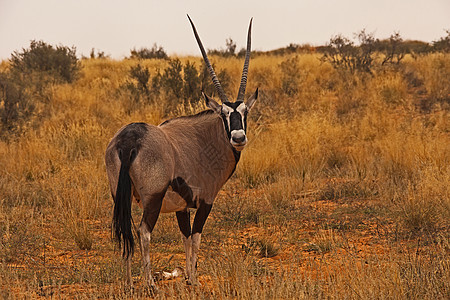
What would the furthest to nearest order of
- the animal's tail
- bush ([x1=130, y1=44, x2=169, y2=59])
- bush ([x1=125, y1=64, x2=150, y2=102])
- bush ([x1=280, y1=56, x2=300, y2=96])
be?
bush ([x1=130, y1=44, x2=169, y2=59])
bush ([x1=280, y1=56, x2=300, y2=96])
bush ([x1=125, y1=64, x2=150, y2=102])
the animal's tail

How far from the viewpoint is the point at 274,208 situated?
7.61 metres

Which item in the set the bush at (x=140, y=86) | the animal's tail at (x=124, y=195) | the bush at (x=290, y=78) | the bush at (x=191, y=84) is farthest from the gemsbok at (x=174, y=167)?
the bush at (x=290, y=78)

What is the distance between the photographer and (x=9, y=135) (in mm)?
11430

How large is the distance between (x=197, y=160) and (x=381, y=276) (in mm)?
1971

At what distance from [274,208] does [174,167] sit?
363cm

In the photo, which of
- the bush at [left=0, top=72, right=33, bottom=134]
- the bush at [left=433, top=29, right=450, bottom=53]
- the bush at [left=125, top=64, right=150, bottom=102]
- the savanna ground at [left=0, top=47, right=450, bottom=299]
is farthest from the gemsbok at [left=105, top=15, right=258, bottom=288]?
the bush at [left=433, top=29, right=450, bottom=53]

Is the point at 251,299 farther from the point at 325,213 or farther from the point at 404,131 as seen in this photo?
the point at 404,131

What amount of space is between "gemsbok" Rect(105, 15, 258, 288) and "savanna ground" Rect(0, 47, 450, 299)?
44 cm

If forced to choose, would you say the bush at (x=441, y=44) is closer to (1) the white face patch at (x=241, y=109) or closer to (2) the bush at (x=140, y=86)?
(2) the bush at (x=140, y=86)

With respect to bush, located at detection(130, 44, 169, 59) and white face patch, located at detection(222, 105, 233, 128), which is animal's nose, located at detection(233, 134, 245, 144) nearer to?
white face patch, located at detection(222, 105, 233, 128)

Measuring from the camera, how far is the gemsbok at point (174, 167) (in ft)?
13.1

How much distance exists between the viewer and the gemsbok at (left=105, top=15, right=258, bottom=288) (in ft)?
13.1

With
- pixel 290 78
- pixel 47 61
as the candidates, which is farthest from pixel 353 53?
pixel 47 61

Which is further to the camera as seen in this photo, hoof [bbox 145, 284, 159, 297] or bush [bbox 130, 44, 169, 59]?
bush [bbox 130, 44, 169, 59]
